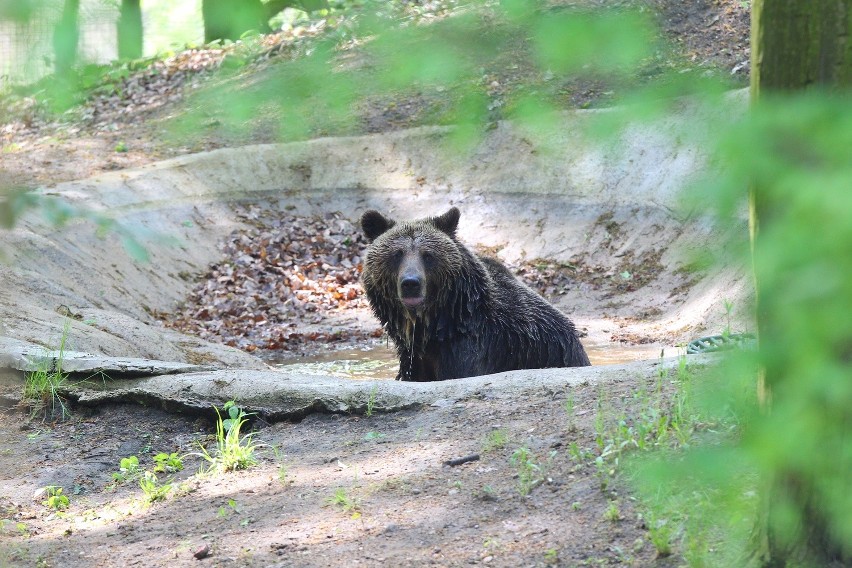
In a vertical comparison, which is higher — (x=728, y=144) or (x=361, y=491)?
A: (x=728, y=144)

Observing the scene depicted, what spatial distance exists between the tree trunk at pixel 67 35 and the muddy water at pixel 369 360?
9.26 meters

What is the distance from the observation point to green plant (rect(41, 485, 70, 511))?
5.63 m

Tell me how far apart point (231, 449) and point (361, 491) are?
41.7 inches

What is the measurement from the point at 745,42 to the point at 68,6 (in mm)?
17688

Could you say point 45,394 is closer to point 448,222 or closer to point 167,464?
point 167,464

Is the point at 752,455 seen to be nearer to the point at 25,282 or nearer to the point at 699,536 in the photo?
the point at 699,536

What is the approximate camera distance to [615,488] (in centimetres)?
466

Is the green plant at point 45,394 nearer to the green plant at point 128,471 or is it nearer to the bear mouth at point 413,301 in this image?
the green plant at point 128,471

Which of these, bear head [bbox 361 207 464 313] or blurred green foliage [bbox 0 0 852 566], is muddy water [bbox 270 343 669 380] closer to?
bear head [bbox 361 207 464 313]

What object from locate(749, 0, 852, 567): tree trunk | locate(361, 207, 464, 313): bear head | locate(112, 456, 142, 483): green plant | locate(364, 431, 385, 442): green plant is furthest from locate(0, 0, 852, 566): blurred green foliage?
locate(361, 207, 464, 313): bear head

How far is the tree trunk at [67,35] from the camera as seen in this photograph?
170 cm

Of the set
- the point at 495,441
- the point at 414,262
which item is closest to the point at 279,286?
the point at 414,262

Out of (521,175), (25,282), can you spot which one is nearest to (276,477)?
(25,282)

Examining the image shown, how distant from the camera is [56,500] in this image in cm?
565
